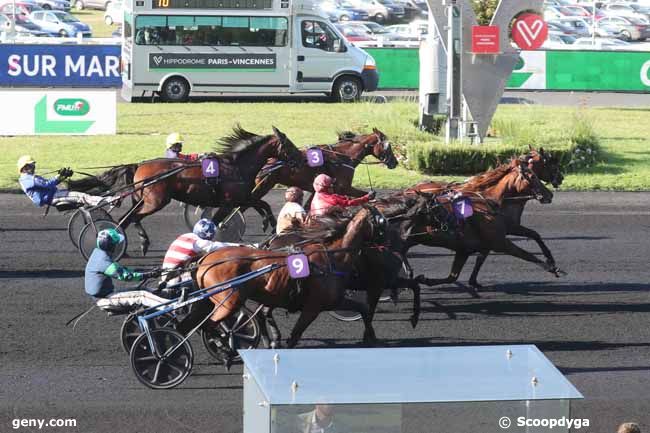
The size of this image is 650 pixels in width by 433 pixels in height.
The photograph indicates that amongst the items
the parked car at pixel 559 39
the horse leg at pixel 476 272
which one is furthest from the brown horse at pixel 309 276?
the parked car at pixel 559 39

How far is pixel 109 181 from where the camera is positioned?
13.6m

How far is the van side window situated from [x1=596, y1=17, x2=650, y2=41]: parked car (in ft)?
77.2

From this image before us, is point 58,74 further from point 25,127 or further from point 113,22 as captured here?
point 113,22

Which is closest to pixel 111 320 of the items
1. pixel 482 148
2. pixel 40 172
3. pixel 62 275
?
pixel 62 275

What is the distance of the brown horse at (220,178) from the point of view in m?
13.3

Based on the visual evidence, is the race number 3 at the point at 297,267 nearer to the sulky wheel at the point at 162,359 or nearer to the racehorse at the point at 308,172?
the sulky wheel at the point at 162,359

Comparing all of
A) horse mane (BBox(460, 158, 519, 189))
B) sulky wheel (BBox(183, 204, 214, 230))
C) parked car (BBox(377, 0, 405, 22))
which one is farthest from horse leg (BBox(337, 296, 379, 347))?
parked car (BBox(377, 0, 405, 22))

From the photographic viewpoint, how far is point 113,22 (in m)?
54.7

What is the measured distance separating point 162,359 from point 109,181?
5.10 metres

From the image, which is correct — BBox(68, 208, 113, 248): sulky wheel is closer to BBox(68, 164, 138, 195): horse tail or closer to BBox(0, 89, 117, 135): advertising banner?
BBox(68, 164, 138, 195): horse tail

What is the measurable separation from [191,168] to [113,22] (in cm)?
4317

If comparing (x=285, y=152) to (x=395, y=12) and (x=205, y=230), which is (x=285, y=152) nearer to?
(x=205, y=230)

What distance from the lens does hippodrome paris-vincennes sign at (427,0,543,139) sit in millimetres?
20297

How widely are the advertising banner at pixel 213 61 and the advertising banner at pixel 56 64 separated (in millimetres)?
1209
